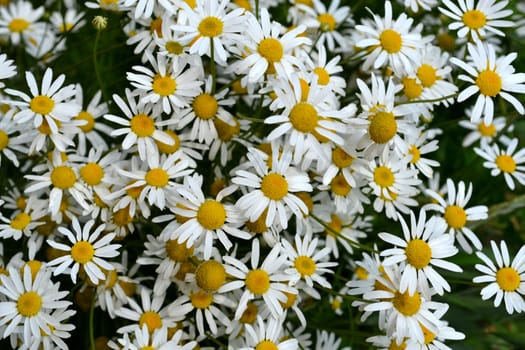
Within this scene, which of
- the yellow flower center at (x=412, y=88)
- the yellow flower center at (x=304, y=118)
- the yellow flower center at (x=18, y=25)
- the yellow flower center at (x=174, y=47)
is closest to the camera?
the yellow flower center at (x=304, y=118)

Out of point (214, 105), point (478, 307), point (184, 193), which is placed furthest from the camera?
point (478, 307)

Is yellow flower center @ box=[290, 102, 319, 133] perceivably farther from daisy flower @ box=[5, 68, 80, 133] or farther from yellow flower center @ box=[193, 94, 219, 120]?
daisy flower @ box=[5, 68, 80, 133]

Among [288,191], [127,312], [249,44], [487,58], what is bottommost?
[127,312]

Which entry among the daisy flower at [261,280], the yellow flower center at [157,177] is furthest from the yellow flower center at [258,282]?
the yellow flower center at [157,177]

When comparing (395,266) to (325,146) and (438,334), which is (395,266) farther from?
(325,146)

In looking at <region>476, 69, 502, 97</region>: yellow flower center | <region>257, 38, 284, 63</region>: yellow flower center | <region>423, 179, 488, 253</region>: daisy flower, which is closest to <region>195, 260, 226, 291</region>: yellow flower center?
<region>257, 38, 284, 63</region>: yellow flower center

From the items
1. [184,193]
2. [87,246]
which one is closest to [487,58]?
[184,193]

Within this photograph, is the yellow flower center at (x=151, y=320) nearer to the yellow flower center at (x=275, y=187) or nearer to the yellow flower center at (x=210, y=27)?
the yellow flower center at (x=275, y=187)
